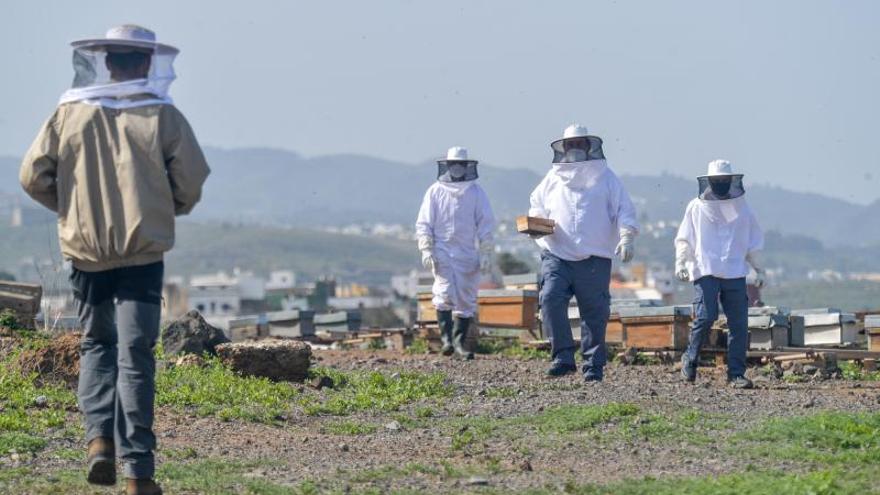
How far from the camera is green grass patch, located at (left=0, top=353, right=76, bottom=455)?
1073cm

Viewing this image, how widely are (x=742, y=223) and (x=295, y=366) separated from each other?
4.47 metres

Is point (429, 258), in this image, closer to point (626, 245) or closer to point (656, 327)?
point (656, 327)

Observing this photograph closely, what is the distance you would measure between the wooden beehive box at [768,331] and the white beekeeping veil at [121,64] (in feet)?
35.3

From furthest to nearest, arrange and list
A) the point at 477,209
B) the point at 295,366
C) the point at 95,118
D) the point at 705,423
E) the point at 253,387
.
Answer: the point at 477,209, the point at 295,366, the point at 253,387, the point at 705,423, the point at 95,118

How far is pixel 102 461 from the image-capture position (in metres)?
8.62

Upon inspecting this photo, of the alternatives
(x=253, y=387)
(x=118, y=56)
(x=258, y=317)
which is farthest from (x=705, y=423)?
(x=258, y=317)

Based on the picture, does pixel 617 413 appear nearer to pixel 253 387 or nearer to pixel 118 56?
pixel 253 387

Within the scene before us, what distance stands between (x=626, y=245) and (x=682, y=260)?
0.66 meters

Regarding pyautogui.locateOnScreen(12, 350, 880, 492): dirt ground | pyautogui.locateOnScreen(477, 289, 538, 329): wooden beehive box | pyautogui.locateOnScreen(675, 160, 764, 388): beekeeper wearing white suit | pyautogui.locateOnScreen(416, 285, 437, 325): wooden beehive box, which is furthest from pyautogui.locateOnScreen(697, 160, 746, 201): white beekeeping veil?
pyautogui.locateOnScreen(416, 285, 437, 325): wooden beehive box

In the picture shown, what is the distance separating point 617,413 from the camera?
12.1m

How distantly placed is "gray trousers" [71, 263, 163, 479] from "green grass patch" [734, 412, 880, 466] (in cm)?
408

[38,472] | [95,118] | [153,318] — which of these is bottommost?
[38,472]

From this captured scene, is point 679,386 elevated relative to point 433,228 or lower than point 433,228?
lower

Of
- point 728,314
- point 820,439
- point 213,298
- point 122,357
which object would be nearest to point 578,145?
point 728,314
